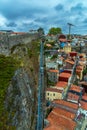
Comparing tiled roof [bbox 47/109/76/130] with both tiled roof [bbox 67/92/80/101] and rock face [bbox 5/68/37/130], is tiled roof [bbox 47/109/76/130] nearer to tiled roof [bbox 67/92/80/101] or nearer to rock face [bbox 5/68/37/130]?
rock face [bbox 5/68/37/130]

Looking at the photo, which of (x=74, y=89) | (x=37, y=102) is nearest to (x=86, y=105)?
(x=74, y=89)

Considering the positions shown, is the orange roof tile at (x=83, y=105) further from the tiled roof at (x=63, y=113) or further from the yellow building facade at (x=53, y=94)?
the tiled roof at (x=63, y=113)

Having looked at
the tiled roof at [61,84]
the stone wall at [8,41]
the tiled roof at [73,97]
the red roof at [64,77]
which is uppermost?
the stone wall at [8,41]

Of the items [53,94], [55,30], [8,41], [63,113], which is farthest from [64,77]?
[55,30]

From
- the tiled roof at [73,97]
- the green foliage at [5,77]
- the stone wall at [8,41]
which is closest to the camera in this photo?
the green foliage at [5,77]

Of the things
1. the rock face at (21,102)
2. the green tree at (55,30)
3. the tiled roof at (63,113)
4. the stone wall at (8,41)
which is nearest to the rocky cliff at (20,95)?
the rock face at (21,102)

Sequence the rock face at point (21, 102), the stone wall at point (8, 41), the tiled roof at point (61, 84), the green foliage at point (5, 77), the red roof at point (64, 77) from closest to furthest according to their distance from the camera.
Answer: the green foliage at point (5, 77) < the rock face at point (21, 102) < the stone wall at point (8, 41) < the tiled roof at point (61, 84) < the red roof at point (64, 77)

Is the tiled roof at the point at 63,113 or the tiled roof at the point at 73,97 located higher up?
the tiled roof at the point at 73,97
